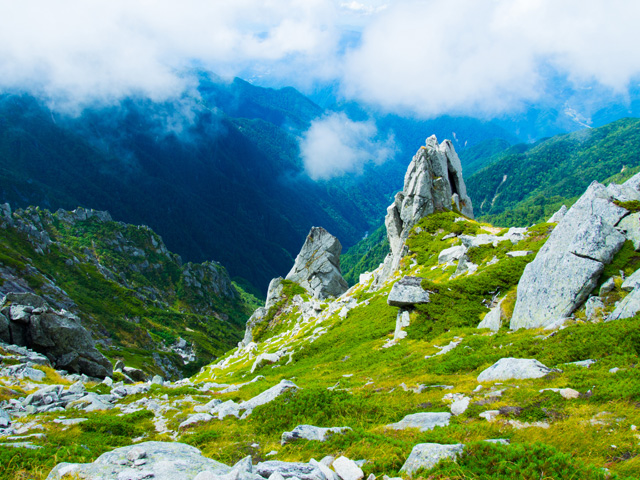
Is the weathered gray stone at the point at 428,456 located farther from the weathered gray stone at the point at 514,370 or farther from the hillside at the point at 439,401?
the weathered gray stone at the point at 514,370

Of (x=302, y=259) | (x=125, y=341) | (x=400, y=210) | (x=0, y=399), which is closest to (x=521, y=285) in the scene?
(x=0, y=399)

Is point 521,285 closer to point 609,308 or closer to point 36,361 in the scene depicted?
point 609,308

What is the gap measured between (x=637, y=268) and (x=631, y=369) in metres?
10.5

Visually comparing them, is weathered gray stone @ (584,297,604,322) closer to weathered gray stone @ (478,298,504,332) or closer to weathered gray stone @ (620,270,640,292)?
weathered gray stone @ (620,270,640,292)

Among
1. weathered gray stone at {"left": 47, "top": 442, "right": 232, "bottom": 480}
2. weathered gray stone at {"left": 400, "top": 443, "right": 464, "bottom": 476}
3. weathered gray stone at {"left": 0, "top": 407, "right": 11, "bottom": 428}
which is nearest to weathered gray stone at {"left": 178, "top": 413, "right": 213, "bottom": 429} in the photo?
weathered gray stone at {"left": 47, "top": 442, "right": 232, "bottom": 480}

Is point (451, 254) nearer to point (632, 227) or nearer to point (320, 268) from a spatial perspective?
point (632, 227)

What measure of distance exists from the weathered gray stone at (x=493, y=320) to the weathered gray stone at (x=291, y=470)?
1846cm

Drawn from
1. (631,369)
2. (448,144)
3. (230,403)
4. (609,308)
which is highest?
(448,144)

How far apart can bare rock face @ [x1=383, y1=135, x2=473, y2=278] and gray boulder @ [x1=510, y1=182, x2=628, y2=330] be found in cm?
4510

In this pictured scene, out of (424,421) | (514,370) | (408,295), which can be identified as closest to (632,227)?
(514,370)

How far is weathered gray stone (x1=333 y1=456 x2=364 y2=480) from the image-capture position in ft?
27.7

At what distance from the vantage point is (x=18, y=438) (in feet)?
45.0

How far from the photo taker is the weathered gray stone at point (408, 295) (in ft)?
95.1

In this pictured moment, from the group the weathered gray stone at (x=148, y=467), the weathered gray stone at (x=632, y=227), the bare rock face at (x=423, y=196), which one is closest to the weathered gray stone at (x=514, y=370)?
the weathered gray stone at (x=148, y=467)
